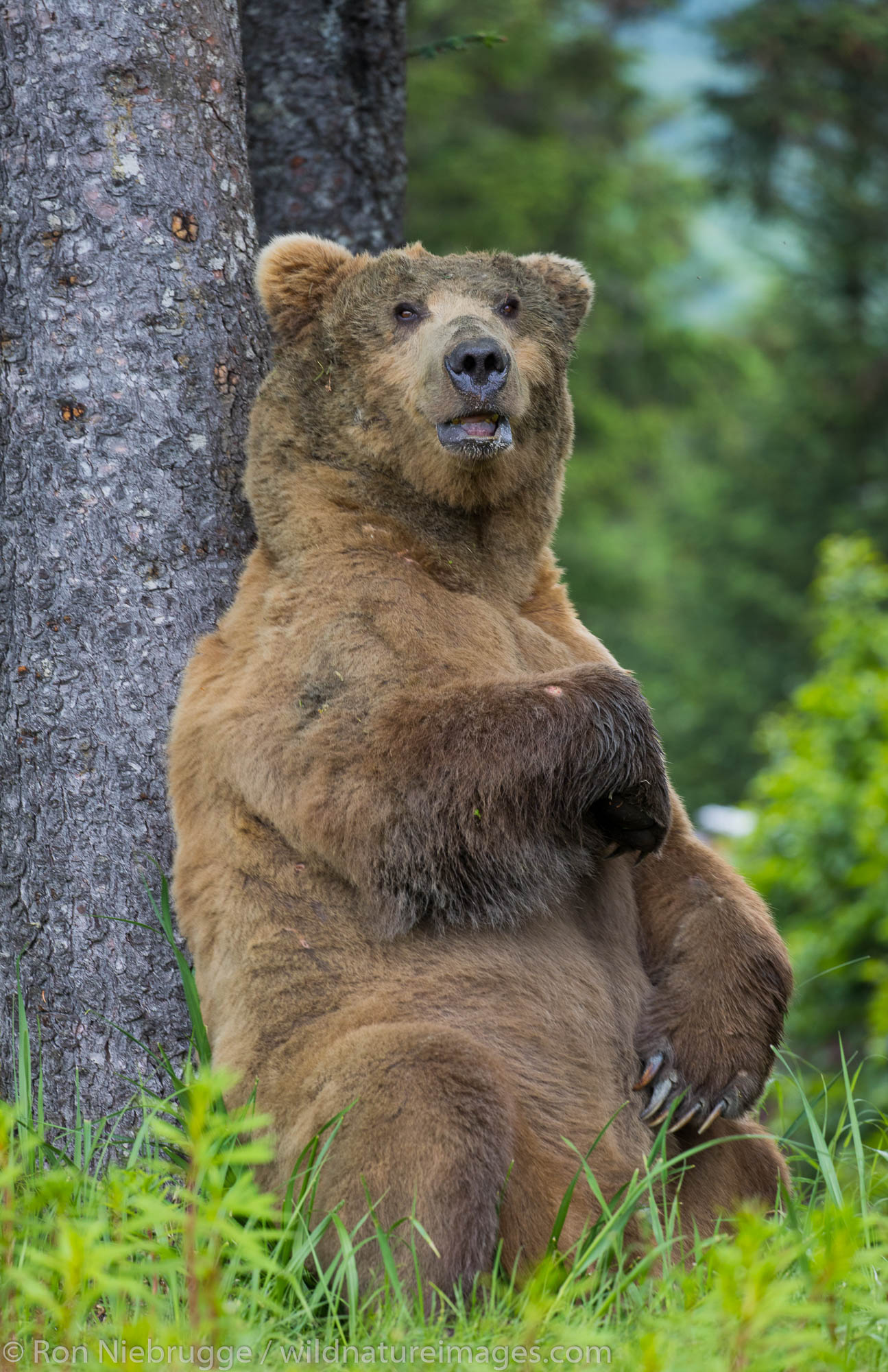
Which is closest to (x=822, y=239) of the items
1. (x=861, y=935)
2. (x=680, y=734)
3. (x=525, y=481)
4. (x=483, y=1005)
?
(x=680, y=734)

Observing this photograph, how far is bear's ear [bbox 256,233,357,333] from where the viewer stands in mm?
3646

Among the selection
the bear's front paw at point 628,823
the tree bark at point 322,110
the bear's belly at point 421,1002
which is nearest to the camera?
the bear's belly at point 421,1002

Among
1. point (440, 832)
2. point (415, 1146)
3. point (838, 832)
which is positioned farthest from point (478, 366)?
point (838, 832)

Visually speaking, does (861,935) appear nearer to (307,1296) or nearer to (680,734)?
(307,1296)

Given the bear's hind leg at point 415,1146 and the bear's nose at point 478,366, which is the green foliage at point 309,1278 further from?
the bear's nose at point 478,366

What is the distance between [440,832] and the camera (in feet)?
10.1

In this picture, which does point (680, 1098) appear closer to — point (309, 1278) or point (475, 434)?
point (309, 1278)

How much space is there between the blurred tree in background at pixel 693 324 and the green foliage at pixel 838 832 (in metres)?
6.03

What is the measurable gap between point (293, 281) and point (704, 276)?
12746mm

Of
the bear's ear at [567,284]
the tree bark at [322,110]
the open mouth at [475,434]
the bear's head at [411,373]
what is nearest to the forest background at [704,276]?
the tree bark at [322,110]

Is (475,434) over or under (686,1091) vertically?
over

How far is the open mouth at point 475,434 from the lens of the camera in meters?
3.43

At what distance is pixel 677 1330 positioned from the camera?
7.63ft

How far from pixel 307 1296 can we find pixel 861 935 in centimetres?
512
